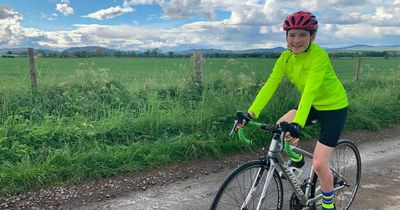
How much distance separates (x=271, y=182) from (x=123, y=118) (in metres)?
3.93

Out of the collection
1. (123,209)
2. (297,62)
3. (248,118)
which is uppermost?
(297,62)

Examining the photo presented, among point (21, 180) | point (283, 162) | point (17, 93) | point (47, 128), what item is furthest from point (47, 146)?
point (283, 162)

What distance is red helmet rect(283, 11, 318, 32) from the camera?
115 inches

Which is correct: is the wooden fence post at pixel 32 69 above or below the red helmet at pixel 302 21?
below

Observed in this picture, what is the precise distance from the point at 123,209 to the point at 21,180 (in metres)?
1.54

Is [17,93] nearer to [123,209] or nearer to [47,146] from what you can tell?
[47,146]

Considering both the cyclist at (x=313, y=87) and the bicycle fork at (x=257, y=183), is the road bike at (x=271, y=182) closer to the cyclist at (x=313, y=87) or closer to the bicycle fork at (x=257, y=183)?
the bicycle fork at (x=257, y=183)

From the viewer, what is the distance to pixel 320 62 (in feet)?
9.80

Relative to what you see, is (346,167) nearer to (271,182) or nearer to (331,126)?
(331,126)

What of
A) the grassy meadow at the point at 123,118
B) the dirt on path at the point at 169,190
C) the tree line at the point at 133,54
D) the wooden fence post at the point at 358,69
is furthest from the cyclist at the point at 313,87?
the wooden fence post at the point at 358,69

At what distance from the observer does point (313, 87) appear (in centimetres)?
291

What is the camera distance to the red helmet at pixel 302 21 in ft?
9.62

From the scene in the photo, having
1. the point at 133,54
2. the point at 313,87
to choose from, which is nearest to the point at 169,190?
the point at 313,87

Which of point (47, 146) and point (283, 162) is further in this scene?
point (47, 146)
